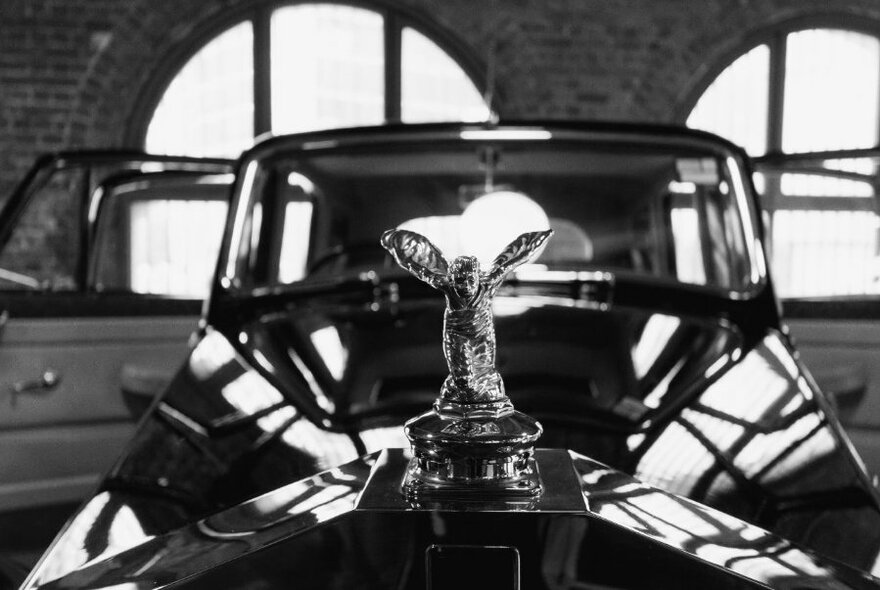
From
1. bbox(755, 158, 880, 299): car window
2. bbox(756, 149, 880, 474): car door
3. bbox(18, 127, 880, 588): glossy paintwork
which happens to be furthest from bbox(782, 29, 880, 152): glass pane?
bbox(18, 127, 880, 588): glossy paintwork

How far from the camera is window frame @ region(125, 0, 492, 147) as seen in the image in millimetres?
7137

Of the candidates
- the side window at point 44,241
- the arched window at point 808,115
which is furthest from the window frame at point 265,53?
the arched window at point 808,115

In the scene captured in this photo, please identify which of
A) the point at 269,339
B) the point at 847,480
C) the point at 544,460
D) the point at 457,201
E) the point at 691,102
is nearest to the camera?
the point at 544,460

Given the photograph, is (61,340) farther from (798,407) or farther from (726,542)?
(726,542)

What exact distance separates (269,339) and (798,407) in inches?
34.0

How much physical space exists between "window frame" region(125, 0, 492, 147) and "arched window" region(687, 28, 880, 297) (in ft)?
6.44

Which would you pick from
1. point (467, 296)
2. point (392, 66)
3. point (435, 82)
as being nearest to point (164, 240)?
point (392, 66)

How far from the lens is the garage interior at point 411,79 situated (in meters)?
6.96

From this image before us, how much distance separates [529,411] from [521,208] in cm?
71

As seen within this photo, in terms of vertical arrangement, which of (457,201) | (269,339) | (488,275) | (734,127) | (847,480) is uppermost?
(734,127)

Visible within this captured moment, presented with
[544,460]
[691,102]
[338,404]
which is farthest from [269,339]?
[691,102]

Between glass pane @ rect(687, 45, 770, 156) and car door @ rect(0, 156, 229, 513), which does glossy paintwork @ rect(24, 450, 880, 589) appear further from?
glass pane @ rect(687, 45, 770, 156)

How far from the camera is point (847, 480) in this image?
1.25m

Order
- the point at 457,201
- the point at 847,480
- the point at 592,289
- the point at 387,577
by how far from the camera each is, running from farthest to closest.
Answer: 1. the point at 457,201
2. the point at 592,289
3. the point at 847,480
4. the point at 387,577
